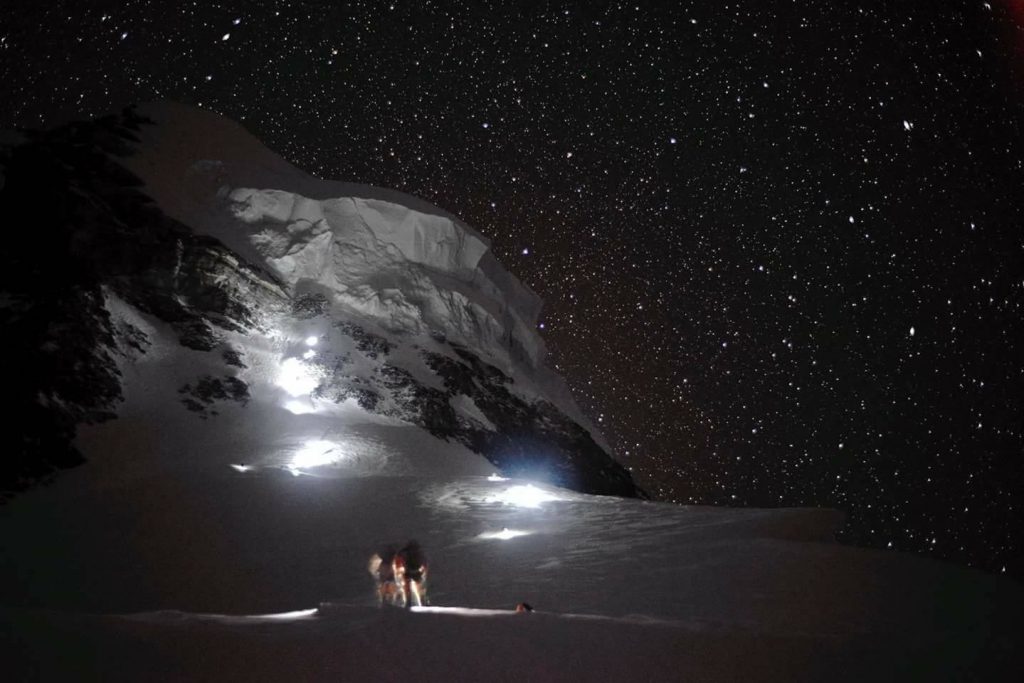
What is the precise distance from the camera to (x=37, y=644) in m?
5.36

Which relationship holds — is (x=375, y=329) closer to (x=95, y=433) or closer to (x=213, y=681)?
(x=95, y=433)

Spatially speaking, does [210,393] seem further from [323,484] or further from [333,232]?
[333,232]

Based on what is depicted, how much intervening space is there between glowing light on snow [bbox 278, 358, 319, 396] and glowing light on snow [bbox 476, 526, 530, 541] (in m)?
20.0

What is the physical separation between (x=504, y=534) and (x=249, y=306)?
86.9ft

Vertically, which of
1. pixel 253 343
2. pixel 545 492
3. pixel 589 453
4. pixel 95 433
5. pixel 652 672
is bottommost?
pixel 652 672

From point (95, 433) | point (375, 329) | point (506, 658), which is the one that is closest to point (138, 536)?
point (95, 433)

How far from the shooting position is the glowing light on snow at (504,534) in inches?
704

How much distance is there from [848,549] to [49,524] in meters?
17.9

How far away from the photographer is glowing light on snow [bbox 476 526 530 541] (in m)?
17.9

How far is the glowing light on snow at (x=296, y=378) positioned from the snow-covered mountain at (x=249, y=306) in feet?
0.34

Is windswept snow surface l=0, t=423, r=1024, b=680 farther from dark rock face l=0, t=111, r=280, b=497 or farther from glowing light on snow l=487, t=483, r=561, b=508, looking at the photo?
dark rock face l=0, t=111, r=280, b=497

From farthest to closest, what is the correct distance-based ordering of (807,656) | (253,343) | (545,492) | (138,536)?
1. (253,343)
2. (545,492)
3. (138,536)
4. (807,656)

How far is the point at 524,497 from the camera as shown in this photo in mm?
23094

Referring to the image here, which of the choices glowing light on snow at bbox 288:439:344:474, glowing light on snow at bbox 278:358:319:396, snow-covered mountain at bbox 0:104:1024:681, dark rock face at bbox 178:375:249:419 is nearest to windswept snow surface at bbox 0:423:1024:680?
snow-covered mountain at bbox 0:104:1024:681
